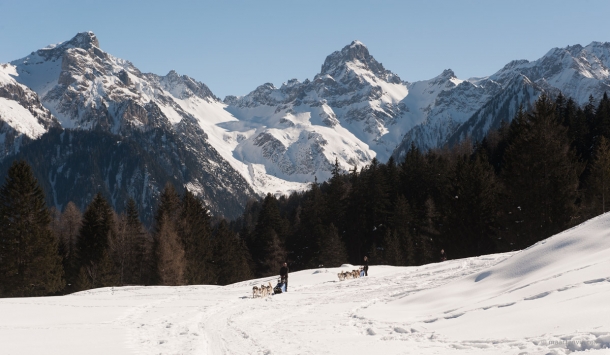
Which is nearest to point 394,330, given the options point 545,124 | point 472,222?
point 545,124

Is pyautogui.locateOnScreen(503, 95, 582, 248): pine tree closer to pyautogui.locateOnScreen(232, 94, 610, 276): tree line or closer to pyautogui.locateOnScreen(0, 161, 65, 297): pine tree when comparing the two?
pyautogui.locateOnScreen(232, 94, 610, 276): tree line

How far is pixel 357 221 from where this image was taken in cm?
8131

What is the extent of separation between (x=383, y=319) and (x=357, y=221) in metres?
62.6

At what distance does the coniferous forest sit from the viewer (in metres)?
44.9

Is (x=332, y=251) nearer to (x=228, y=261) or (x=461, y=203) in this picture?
(x=228, y=261)

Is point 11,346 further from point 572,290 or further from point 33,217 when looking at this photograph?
point 33,217

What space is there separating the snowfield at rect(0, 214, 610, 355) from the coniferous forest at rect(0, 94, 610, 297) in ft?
69.7

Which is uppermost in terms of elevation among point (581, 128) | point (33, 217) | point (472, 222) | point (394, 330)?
point (581, 128)

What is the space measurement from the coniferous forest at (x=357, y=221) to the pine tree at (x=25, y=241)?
97 mm

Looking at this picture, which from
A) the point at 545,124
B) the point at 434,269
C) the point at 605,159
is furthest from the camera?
the point at 605,159

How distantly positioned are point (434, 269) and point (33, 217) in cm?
3916

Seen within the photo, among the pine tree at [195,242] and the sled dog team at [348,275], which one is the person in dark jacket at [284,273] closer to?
the sled dog team at [348,275]

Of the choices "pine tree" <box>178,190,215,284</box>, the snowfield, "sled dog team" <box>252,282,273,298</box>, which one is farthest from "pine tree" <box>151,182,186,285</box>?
the snowfield

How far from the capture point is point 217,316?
74.7 feet
